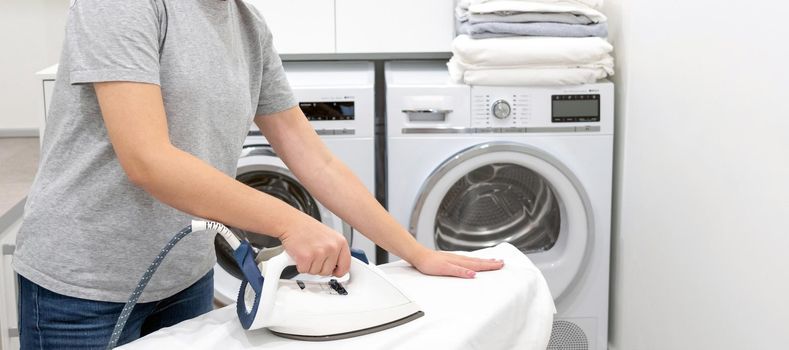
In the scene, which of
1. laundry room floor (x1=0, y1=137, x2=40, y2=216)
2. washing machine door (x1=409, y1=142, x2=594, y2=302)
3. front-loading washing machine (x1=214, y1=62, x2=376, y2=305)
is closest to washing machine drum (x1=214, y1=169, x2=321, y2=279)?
front-loading washing machine (x1=214, y1=62, x2=376, y2=305)

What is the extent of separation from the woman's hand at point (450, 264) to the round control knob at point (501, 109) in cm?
131

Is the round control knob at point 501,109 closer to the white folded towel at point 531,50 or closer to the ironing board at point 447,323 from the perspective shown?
the white folded towel at point 531,50

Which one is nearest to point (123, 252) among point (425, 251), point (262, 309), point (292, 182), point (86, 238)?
point (86, 238)

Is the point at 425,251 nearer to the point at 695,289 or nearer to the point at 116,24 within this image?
the point at 116,24

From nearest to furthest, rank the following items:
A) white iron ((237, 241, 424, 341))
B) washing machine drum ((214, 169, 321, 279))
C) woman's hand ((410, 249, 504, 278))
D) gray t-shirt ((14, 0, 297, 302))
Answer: white iron ((237, 241, 424, 341))
gray t-shirt ((14, 0, 297, 302))
woman's hand ((410, 249, 504, 278))
washing machine drum ((214, 169, 321, 279))

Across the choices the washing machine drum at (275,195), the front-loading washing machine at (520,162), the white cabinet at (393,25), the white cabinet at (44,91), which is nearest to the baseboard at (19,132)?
the white cabinet at (44,91)

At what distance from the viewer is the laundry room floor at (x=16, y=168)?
7.47ft

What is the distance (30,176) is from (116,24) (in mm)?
1388

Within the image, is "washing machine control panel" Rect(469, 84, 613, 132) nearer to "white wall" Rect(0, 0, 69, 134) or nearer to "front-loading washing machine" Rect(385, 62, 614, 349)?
"front-loading washing machine" Rect(385, 62, 614, 349)

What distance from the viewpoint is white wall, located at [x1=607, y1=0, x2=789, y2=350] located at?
183 cm

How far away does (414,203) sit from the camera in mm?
2828

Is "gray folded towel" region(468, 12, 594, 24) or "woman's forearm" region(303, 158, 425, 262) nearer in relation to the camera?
"woman's forearm" region(303, 158, 425, 262)

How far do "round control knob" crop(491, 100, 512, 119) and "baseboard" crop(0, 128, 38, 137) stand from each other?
140 cm

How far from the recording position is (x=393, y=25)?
9.99 ft
